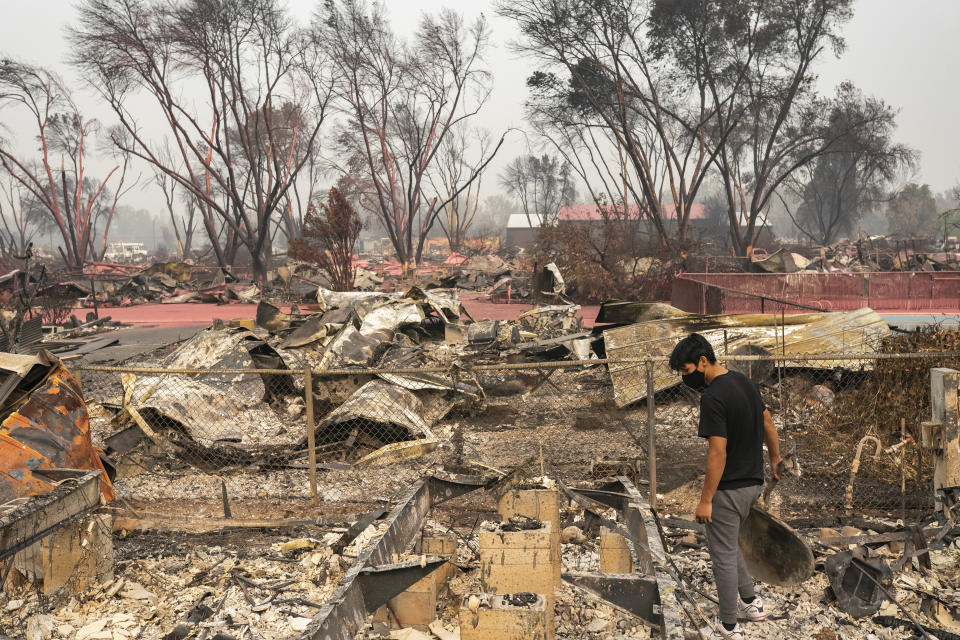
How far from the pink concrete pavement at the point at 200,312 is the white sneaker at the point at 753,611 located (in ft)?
46.3

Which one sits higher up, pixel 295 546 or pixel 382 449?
pixel 382 449

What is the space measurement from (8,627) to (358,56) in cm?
3420

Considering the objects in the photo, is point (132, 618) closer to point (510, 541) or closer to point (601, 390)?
point (510, 541)

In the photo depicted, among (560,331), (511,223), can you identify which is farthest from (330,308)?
(511,223)

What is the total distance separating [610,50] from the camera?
91.0 feet

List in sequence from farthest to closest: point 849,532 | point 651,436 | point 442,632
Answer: point 651,436 < point 849,532 < point 442,632

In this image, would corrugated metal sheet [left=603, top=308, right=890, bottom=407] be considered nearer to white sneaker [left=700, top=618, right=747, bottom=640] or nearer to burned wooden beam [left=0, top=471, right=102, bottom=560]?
white sneaker [left=700, top=618, right=747, bottom=640]

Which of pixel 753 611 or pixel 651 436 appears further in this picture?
pixel 651 436

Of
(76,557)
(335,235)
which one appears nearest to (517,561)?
(76,557)

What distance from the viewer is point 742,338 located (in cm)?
933

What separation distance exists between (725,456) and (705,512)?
33 centimetres

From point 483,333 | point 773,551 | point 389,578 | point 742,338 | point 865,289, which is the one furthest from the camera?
point 865,289

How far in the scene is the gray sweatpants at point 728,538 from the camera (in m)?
3.64

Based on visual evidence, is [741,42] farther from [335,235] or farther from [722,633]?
[722,633]
